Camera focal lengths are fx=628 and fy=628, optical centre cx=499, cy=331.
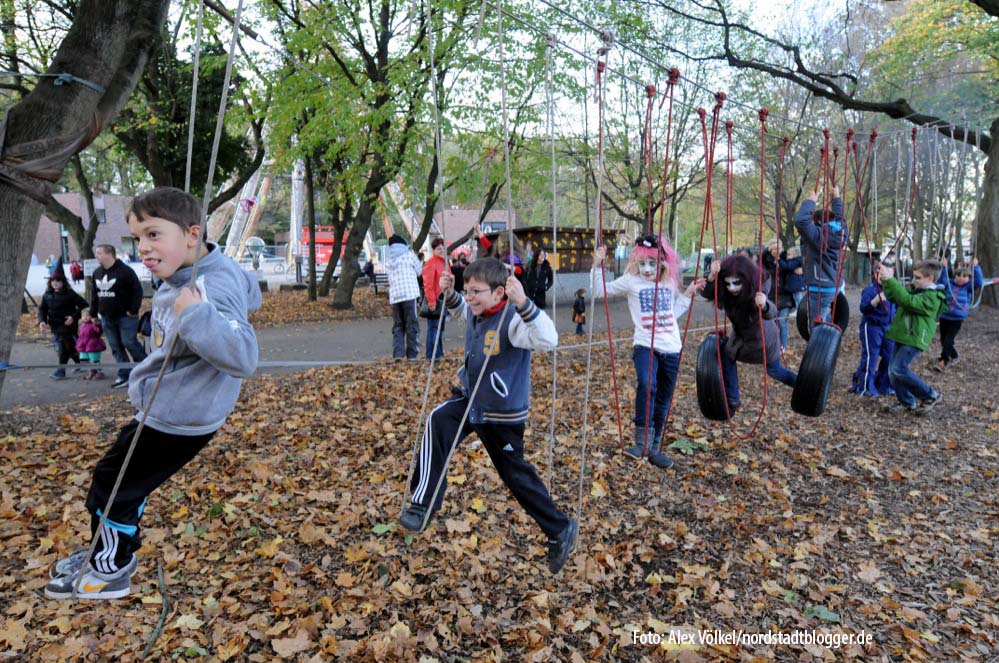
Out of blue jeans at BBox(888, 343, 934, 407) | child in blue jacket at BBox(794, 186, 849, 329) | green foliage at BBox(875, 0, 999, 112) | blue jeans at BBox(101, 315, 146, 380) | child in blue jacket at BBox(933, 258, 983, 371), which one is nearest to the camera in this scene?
child in blue jacket at BBox(794, 186, 849, 329)

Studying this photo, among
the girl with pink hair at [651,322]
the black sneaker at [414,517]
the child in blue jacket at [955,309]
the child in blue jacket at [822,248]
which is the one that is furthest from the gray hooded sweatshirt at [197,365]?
the child in blue jacket at [955,309]

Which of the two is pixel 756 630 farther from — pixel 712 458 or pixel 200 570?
pixel 200 570

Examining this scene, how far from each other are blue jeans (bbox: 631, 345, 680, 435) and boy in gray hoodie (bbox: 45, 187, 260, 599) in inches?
138

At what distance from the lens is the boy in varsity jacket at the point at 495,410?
10.8 ft

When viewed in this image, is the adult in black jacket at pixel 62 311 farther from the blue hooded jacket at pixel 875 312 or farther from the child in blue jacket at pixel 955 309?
the child in blue jacket at pixel 955 309

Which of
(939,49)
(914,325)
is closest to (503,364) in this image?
(914,325)

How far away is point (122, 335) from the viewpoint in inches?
344

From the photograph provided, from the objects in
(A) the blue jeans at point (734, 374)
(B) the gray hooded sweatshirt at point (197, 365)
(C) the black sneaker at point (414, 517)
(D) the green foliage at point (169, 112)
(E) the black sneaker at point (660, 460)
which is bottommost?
(E) the black sneaker at point (660, 460)

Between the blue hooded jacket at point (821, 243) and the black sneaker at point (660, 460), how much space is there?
2.39 meters

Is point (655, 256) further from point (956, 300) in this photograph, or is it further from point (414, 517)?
point (956, 300)

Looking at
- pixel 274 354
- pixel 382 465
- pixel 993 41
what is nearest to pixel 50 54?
pixel 274 354

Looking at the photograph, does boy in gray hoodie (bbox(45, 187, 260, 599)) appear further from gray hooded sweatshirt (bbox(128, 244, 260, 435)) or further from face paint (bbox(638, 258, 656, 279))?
face paint (bbox(638, 258, 656, 279))

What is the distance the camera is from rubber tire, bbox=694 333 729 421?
5.22 meters

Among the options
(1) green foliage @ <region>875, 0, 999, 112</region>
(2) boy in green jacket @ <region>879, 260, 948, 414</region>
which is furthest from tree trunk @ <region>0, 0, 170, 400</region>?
(1) green foliage @ <region>875, 0, 999, 112</region>
